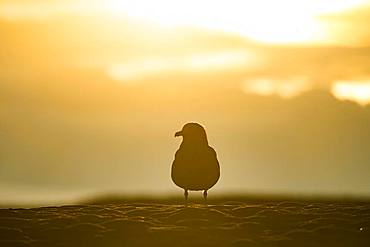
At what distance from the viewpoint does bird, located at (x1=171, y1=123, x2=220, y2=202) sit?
1449cm

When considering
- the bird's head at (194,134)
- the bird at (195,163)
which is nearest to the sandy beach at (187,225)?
the bird at (195,163)

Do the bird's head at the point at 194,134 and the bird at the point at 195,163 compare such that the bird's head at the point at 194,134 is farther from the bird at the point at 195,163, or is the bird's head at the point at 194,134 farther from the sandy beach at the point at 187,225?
the sandy beach at the point at 187,225

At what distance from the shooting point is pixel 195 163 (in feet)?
47.6

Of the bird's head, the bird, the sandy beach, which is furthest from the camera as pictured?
the bird's head

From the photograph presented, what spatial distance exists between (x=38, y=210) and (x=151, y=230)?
7.58ft

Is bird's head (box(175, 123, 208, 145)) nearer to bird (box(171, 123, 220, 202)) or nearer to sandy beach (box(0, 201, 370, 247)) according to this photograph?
bird (box(171, 123, 220, 202))

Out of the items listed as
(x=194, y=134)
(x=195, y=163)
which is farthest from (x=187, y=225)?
(x=194, y=134)

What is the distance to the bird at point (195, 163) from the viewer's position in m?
14.5

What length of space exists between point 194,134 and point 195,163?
1.70 feet

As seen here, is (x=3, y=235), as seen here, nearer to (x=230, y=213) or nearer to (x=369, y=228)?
(x=230, y=213)

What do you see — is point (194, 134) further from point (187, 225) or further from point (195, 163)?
point (187, 225)

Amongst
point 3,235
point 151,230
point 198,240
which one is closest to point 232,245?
point 198,240

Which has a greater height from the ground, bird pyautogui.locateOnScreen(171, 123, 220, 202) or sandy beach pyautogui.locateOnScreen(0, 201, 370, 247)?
bird pyautogui.locateOnScreen(171, 123, 220, 202)

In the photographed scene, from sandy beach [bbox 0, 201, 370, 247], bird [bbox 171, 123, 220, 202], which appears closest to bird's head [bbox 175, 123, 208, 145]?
bird [bbox 171, 123, 220, 202]
